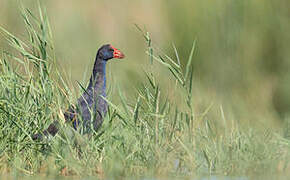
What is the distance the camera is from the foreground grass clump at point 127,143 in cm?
436

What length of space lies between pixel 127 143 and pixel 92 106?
49cm

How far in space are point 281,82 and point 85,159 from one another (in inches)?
159

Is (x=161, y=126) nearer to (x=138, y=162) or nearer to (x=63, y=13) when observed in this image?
(x=138, y=162)

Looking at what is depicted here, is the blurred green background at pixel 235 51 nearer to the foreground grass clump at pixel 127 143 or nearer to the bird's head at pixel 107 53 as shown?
the bird's head at pixel 107 53

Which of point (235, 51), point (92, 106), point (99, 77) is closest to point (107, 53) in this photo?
point (99, 77)

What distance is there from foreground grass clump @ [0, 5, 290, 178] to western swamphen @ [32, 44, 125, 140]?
0.34 ft

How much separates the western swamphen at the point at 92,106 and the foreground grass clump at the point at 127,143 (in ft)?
0.34

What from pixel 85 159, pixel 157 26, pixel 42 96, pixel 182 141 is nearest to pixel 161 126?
pixel 182 141

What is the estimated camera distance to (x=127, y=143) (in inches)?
177

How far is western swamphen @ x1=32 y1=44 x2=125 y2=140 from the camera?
4824 mm

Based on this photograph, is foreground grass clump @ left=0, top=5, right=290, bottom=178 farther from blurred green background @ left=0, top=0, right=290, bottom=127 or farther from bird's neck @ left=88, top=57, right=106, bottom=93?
blurred green background @ left=0, top=0, right=290, bottom=127

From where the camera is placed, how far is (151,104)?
4770 millimetres

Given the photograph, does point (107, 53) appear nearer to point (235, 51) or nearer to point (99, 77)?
point (99, 77)

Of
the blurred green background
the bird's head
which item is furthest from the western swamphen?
the blurred green background
